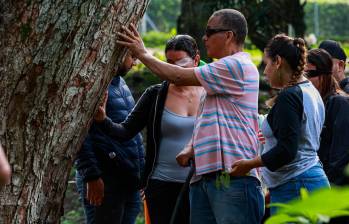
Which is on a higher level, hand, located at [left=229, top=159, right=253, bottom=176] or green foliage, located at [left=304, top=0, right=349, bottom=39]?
hand, located at [left=229, top=159, right=253, bottom=176]

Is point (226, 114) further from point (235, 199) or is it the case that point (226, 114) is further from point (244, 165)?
point (235, 199)

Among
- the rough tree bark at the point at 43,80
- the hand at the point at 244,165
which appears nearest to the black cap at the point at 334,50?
the hand at the point at 244,165

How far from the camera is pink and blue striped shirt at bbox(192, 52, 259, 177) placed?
444cm

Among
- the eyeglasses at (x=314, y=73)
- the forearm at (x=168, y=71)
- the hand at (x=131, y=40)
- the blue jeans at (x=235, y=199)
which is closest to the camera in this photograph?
the hand at (x=131, y=40)

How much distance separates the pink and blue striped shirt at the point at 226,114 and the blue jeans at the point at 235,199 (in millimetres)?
107

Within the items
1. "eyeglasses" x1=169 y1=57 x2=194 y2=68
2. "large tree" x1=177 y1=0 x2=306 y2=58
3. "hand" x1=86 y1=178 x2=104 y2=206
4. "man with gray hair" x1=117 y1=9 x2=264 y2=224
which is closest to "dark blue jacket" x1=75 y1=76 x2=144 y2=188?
"hand" x1=86 y1=178 x2=104 y2=206

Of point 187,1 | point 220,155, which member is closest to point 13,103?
point 220,155

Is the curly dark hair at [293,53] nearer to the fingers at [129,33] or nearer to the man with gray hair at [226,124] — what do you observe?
the man with gray hair at [226,124]

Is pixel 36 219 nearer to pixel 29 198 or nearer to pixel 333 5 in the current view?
pixel 29 198

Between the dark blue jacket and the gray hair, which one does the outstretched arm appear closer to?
the gray hair

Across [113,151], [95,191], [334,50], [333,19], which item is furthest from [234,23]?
[333,19]

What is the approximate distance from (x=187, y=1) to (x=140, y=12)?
9331 mm

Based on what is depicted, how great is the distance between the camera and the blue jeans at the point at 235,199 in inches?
177

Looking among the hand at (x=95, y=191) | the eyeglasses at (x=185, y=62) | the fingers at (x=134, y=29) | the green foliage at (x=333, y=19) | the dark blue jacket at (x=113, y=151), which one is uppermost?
the fingers at (x=134, y=29)
